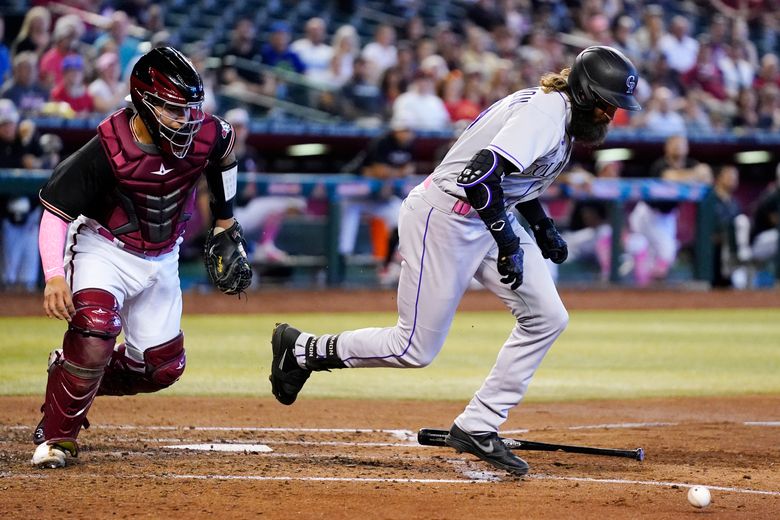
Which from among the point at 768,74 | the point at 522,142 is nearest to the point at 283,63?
the point at 768,74

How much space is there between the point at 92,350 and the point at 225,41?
1226 cm

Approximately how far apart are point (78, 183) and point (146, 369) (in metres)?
0.96

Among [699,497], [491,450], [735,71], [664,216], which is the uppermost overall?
[699,497]

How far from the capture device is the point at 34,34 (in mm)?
13281

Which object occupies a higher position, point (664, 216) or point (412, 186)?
point (412, 186)

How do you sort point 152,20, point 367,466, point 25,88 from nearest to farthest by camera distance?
1. point 367,466
2. point 25,88
3. point 152,20

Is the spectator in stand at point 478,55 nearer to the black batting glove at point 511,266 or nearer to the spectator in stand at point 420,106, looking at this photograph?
the spectator in stand at point 420,106

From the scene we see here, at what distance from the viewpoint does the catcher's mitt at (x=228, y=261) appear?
18.4 ft

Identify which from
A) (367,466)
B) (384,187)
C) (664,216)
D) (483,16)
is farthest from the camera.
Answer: (483,16)

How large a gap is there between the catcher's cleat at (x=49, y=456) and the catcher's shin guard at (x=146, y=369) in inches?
22.6

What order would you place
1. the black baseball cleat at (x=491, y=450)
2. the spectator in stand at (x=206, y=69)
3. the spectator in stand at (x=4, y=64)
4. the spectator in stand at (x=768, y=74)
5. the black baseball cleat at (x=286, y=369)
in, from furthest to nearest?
the spectator in stand at (x=768, y=74) < the spectator in stand at (x=206, y=69) < the spectator in stand at (x=4, y=64) < the black baseball cleat at (x=286, y=369) < the black baseball cleat at (x=491, y=450)

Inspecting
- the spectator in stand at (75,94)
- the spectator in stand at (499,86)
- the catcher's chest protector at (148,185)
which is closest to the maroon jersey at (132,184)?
the catcher's chest protector at (148,185)

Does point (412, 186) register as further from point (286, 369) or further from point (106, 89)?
point (286, 369)

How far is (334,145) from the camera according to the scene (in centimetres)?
1520
